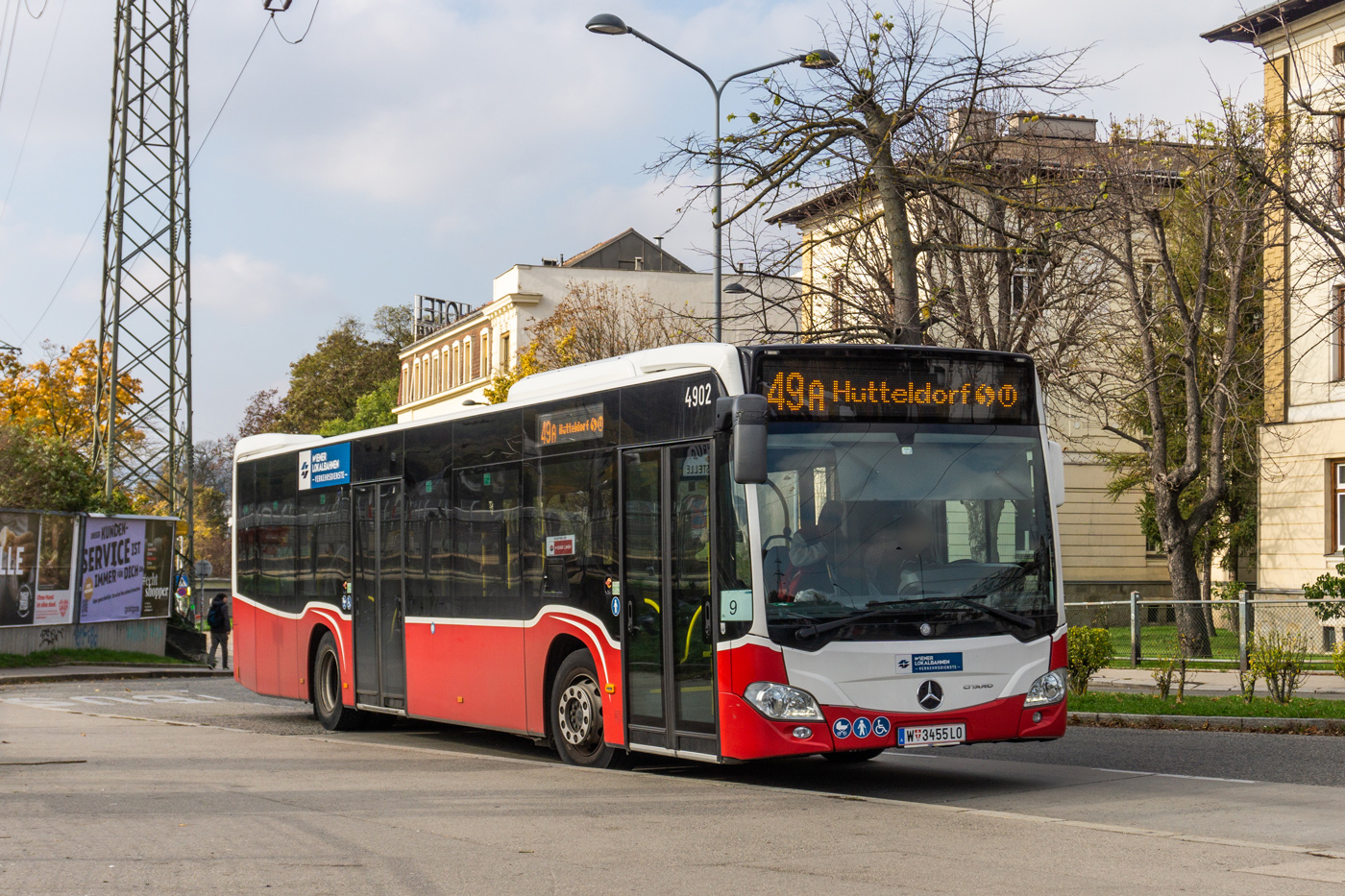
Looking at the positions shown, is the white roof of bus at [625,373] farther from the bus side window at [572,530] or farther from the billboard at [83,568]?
the billboard at [83,568]

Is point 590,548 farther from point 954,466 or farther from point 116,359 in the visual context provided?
point 116,359

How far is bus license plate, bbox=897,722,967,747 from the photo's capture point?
9.95 m

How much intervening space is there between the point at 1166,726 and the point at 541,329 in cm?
3545

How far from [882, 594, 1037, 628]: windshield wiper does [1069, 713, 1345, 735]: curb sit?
21.0ft

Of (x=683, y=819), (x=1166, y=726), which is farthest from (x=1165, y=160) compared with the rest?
(x=683, y=819)

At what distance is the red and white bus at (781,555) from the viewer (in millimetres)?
9867

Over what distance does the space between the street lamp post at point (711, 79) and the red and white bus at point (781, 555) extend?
6.24 meters

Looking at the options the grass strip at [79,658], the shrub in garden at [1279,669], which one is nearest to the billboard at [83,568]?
the grass strip at [79,658]

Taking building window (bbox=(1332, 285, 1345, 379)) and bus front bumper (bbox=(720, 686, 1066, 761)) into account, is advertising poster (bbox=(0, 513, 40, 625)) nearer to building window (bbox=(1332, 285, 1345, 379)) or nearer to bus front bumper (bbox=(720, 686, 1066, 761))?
bus front bumper (bbox=(720, 686, 1066, 761))

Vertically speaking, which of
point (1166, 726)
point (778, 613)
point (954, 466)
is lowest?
point (1166, 726)

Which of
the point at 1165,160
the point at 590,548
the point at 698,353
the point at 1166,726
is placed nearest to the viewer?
the point at 698,353

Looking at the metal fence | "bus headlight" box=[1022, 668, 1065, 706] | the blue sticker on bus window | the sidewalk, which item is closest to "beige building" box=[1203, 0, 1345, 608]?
the metal fence

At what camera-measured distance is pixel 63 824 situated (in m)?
9.12

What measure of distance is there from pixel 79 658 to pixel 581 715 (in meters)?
21.1
